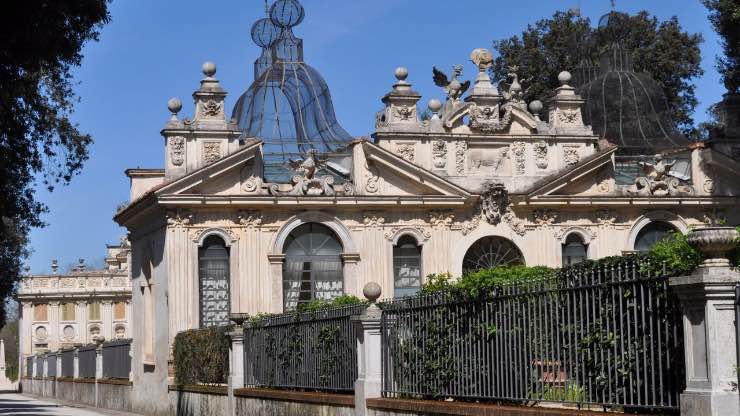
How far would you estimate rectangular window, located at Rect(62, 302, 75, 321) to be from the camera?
8968 cm

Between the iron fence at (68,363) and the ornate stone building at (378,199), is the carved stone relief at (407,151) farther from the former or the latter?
the iron fence at (68,363)

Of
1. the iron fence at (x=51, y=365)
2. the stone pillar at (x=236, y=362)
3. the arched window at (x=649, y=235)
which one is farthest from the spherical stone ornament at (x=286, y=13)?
the iron fence at (x=51, y=365)

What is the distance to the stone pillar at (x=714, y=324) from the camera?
10938 millimetres

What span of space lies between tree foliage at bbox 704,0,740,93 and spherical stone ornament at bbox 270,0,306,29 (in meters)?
11.7

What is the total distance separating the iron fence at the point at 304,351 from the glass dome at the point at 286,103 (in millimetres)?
9698

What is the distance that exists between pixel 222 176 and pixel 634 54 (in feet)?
86.4

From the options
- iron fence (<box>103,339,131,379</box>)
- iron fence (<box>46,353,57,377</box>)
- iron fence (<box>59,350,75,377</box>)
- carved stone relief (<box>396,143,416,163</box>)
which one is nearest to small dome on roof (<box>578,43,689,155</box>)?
carved stone relief (<box>396,143,416,163</box>)

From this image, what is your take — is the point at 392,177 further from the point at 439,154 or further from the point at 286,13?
the point at 286,13

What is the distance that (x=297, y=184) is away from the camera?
3294 centimetres

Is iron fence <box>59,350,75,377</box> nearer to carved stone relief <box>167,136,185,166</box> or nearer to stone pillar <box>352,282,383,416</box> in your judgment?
carved stone relief <box>167,136,185,166</box>

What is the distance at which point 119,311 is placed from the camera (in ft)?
300

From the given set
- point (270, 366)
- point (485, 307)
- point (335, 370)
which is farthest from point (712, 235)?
point (270, 366)

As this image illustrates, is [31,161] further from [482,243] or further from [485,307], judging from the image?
[485,307]

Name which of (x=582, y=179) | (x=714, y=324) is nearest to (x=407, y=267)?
(x=582, y=179)
